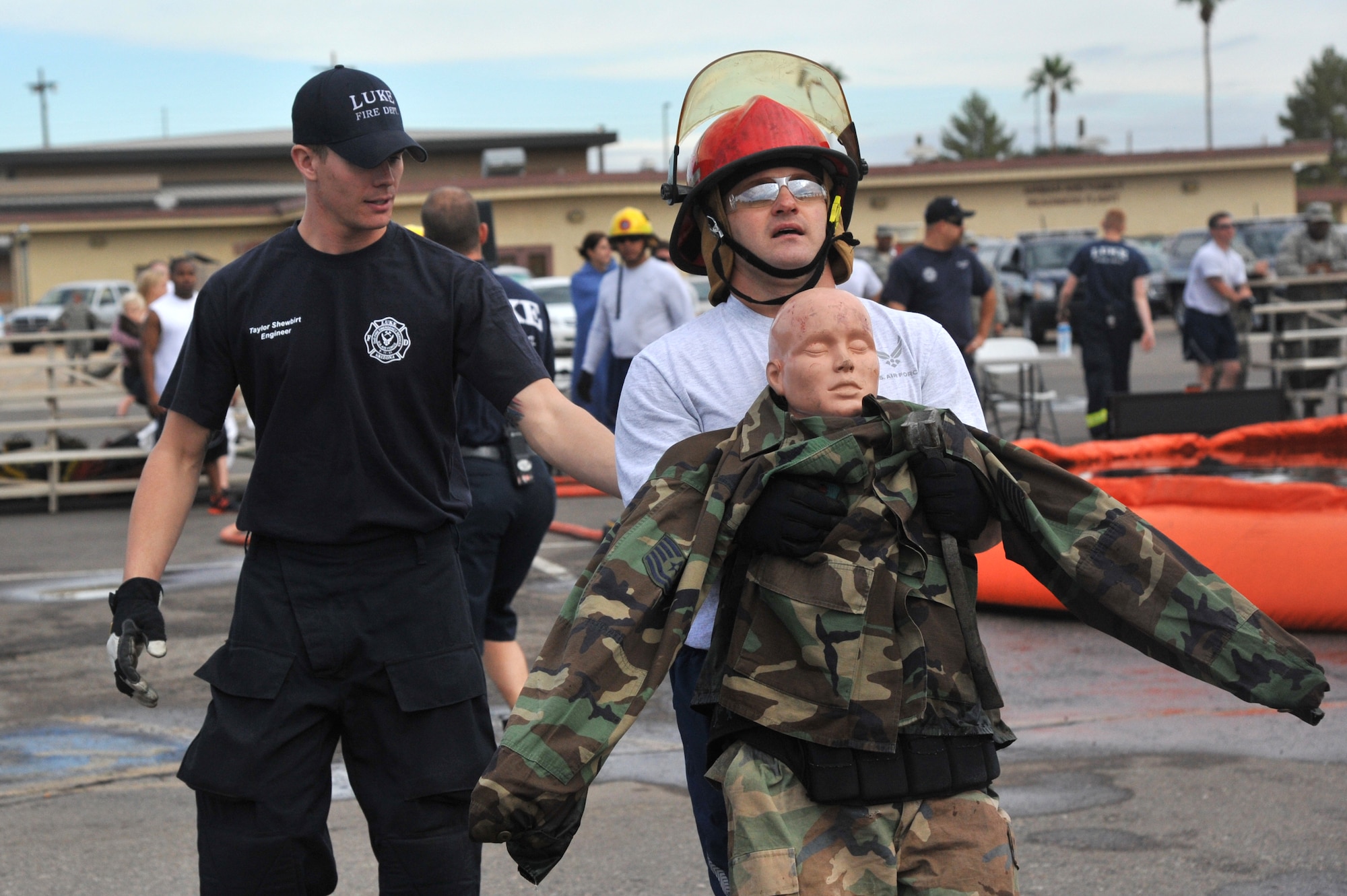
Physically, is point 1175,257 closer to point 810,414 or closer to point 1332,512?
point 1332,512

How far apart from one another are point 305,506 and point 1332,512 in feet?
17.4

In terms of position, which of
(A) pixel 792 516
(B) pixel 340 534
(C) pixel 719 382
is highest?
(C) pixel 719 382

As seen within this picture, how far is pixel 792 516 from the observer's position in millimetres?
2359

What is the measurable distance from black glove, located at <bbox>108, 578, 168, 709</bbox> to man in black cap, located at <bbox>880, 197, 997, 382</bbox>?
7.58 m

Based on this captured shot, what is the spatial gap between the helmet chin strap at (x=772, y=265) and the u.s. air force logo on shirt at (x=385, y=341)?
0.78 metres

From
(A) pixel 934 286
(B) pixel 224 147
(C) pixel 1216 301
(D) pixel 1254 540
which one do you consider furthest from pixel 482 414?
(B) pixel 224 147

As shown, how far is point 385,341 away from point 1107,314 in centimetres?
1144

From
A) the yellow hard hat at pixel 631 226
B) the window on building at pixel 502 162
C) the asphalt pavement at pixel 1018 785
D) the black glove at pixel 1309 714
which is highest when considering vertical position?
the window on building at pixel 502 162

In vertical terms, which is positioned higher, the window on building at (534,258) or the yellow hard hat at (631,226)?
the window on building at (534,258)

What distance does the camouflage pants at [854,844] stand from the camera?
2.38 meters

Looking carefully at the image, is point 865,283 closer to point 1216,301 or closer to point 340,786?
point 1216,301

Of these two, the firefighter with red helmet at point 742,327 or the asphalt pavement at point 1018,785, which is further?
the asphalt pavement at point 1018,785

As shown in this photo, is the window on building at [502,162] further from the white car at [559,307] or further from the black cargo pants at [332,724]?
the black cargo pants at [332,724]

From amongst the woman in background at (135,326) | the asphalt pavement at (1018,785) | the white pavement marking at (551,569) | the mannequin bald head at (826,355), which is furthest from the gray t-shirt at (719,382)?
the woman in background at (135,326)
